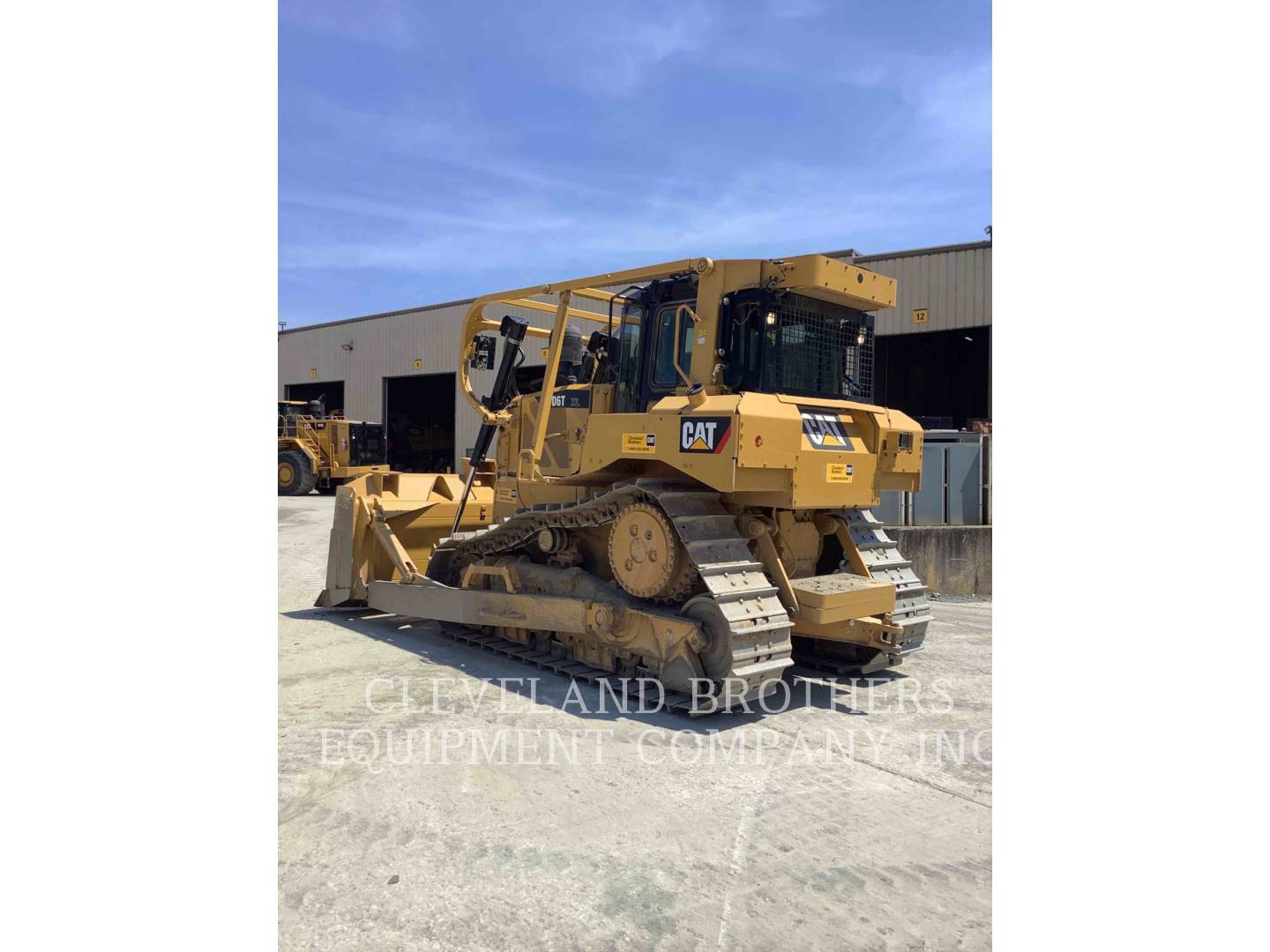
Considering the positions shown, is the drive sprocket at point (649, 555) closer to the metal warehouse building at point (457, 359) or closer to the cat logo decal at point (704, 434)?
the cat logo decal at point (704, 434)

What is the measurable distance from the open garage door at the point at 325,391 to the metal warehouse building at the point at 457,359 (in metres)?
0.06

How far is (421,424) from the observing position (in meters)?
33.4

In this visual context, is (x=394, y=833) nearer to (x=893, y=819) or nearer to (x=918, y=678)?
(x=893, y=819)

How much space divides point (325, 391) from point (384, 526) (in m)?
27.9

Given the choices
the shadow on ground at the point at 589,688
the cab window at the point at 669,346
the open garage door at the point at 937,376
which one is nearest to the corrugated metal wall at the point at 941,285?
the open garage door at the point at 937,376

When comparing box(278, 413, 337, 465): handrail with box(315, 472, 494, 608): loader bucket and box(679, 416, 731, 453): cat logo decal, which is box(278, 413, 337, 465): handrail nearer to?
box(315, 472, 494, 608): loader bucket

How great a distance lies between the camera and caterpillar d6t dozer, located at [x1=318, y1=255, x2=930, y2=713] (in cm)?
542

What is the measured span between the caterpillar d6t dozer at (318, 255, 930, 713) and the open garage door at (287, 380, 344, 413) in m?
27.2

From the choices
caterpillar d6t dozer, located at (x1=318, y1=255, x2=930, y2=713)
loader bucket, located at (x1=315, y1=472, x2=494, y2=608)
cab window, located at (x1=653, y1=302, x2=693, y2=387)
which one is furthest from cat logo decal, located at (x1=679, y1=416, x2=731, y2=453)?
loader bucket, located at (x1=315, y1=472, x2=494, y2=608)

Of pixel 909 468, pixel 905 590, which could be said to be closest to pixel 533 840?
pixel 905 590

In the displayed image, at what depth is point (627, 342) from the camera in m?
6.77

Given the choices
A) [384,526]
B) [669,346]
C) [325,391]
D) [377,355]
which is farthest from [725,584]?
[325,391]

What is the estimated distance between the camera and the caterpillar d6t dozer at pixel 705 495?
5.42 meters

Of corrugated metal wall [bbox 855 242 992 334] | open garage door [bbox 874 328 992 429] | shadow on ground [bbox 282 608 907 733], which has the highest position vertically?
corrugated metal wall [bbox 855 242 992 334]
